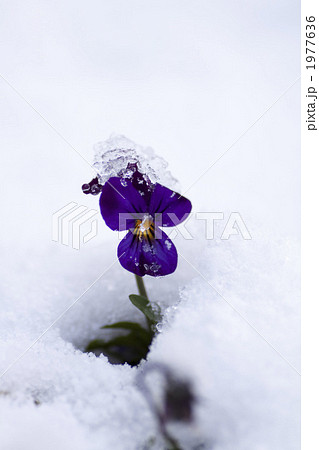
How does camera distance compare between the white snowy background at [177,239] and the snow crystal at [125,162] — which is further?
the snow crystal at [125,162]

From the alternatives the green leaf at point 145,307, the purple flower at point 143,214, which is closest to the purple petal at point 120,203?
the purple flower at point 143,214

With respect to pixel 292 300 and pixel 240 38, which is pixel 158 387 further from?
pixel 240 38

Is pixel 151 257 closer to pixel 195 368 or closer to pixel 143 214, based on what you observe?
pixel 143 214

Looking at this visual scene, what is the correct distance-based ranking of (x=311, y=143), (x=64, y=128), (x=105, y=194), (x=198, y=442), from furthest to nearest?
1. (x=64, y=128)
2. (x=311, y=143)
3. (x=105, y=194)
4. (x=198, y=442)

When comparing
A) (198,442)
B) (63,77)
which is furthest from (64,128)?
(198,442)

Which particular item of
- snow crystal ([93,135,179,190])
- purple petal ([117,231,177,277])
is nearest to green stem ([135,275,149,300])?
purple petal ([117,231,177,277])

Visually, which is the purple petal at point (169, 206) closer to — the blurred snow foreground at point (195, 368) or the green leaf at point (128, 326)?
the blurred snow foreground at point (195, 368)
